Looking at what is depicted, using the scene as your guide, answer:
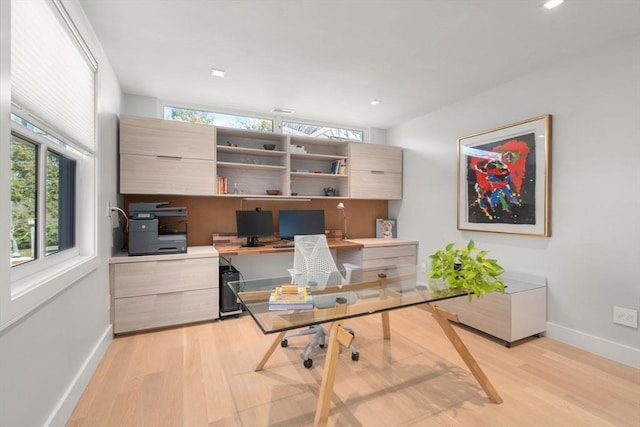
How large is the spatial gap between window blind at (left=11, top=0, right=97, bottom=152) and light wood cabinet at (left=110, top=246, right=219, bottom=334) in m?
1.25

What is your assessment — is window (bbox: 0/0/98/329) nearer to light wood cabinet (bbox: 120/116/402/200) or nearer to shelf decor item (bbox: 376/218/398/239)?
light wood cabinet (bbox: 120/116/402/200)

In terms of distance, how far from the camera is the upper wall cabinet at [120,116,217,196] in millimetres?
3092

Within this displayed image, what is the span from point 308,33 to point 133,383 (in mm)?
2888

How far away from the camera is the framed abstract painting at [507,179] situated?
9.29ft

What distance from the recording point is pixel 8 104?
116 cm

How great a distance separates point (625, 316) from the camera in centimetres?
234

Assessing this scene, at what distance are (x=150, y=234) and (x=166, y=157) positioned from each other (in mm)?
869

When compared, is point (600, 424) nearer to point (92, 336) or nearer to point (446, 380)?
point (446, 380)

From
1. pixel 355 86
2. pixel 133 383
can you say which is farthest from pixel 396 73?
pixel 133 383

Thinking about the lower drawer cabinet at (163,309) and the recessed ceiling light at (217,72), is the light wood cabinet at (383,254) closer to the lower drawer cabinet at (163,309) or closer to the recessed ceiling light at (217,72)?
the lower drawer cabinet at (163,309)

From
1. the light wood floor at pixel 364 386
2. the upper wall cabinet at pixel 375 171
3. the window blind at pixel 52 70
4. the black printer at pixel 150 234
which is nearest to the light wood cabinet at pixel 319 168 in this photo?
the upper wall cabinet at pixel 375 171

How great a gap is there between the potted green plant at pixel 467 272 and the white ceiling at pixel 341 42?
64.1 inches

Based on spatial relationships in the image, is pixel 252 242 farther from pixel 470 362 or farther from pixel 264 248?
pixel 470 362

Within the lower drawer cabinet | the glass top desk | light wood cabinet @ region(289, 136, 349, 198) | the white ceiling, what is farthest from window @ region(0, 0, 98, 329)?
light wood cabinet @ region(289, 136, 349, 198)
